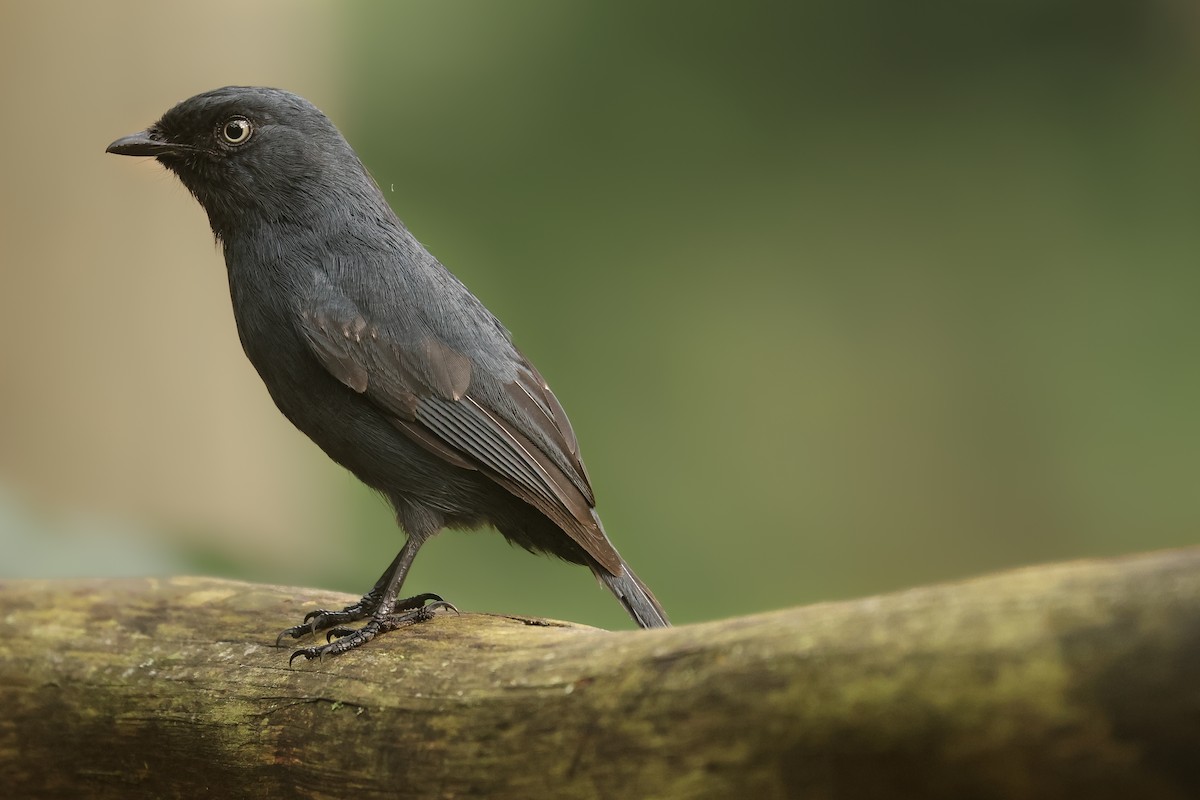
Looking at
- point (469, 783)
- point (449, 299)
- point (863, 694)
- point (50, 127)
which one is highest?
point (50, 127)

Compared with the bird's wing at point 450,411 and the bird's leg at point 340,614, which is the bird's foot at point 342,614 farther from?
the bird's wing at point 450,411

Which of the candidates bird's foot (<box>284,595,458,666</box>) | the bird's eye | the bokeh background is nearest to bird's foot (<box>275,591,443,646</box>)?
bird's foot (<box>284,595,458,666</box>)

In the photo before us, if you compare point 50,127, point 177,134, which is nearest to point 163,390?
point 50,127

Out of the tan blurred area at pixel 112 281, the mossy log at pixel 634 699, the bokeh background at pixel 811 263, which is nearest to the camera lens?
the mossy log at pixel 634 699

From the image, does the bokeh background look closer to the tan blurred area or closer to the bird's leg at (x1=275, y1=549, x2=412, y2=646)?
the tan blurred area

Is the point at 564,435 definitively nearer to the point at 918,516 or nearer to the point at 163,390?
the point at 163,390

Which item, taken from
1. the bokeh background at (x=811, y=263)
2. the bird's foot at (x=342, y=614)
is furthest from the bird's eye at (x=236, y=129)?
the bokeh background at (x=811, y=263)

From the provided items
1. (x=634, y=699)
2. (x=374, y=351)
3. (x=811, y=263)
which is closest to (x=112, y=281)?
Result: (x=374, y=351)
